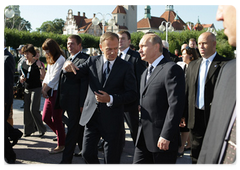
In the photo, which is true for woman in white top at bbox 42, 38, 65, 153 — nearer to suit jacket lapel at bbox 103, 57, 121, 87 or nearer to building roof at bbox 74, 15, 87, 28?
suit jacket lapel at bbox 103, 57, 121, 87

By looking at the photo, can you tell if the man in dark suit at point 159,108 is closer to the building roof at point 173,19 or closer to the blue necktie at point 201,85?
the blue necktie at point 201,85

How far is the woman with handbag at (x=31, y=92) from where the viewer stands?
21.6 feet

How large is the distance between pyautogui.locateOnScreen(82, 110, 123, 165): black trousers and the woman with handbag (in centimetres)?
306

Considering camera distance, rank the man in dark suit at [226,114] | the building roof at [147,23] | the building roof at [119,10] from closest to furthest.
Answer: the man in dark suit at [226,114], the building roof at [119,10], the building roof at [147,23]

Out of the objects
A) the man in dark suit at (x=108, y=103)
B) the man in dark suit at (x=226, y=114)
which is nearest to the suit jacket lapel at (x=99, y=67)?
the man in dark suit at (x=108, y=103)

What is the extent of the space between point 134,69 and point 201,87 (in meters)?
1.72

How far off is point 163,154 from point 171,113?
49 centimetres

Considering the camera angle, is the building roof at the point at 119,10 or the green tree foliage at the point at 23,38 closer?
the green tree foliage at the point at 23,38

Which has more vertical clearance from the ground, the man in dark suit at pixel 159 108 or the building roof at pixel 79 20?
the building roof at pixel 79 20

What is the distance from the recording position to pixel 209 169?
213 cm

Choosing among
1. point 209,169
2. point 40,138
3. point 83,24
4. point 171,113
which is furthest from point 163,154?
point 83,24

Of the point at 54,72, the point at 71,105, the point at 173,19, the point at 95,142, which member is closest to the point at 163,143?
the point at 95,142

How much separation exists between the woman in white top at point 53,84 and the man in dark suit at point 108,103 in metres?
1.55

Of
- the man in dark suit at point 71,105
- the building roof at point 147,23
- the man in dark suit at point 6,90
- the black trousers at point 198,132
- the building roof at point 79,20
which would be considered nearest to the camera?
the black trousers at point 198,132
